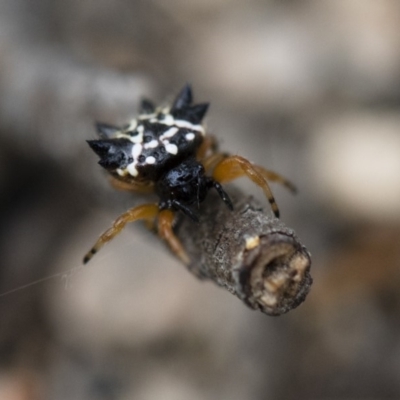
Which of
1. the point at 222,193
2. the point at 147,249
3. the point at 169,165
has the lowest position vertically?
the point at 147,249

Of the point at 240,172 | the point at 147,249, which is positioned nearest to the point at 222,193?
the point at 240,172

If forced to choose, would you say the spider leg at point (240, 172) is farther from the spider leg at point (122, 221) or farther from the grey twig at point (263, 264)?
the grey twig at point (263, 264)

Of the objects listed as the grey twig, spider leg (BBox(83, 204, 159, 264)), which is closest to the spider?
spider leg (BBox(83, 204, 159, 264))

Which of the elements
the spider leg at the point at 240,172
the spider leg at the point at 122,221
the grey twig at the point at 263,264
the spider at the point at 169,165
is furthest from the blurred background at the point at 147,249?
the grey twig at the point at 263,264

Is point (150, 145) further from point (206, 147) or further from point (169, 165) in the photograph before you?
point (206, 147)

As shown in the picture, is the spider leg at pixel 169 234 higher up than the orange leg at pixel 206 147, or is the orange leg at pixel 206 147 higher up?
the orange leg at pixel 206 147

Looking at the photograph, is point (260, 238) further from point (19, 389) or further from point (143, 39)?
point (143, 39)

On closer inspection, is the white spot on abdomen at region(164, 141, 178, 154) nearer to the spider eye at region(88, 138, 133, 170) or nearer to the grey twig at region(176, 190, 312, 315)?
the spider eye at region(88, 138, 133, 170)
